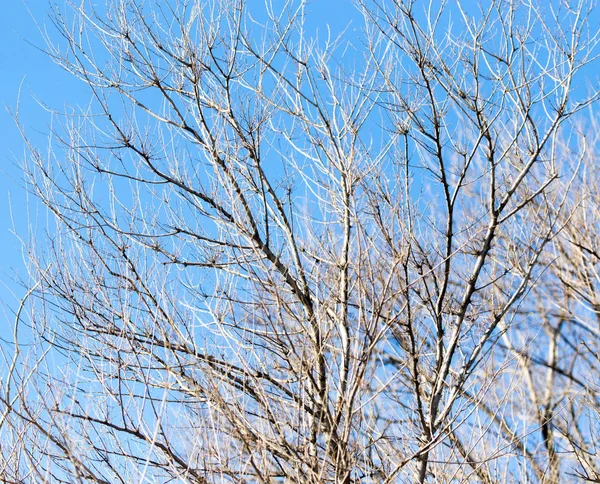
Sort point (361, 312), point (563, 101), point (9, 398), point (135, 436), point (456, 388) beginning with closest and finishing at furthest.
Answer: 1. point (9, 398)
2. point (361, 312)
3. point (135, 436)
4. point (456, 388)
5. point (563, 101)

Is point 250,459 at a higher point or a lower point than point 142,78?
lower

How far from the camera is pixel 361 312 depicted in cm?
→ 332

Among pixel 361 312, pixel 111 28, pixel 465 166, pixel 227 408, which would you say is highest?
pixel 111 28

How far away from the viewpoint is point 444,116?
484cm

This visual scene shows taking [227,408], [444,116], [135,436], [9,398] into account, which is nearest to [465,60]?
[444,116]

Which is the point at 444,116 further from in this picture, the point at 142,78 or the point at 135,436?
the point at 135,436

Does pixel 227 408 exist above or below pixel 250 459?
above

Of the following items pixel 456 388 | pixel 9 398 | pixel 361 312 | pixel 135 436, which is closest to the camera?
pixel 9 398

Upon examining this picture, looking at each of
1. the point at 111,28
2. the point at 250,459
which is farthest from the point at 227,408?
the point at 111,28

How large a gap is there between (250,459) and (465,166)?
270 centimetres

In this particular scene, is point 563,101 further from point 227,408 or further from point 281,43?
point 227,408

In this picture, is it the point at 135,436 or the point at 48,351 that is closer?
the point at 48,351

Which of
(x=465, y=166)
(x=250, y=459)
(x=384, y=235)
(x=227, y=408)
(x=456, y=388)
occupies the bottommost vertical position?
(x=250, y=459)

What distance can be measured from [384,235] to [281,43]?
5.12 ft
